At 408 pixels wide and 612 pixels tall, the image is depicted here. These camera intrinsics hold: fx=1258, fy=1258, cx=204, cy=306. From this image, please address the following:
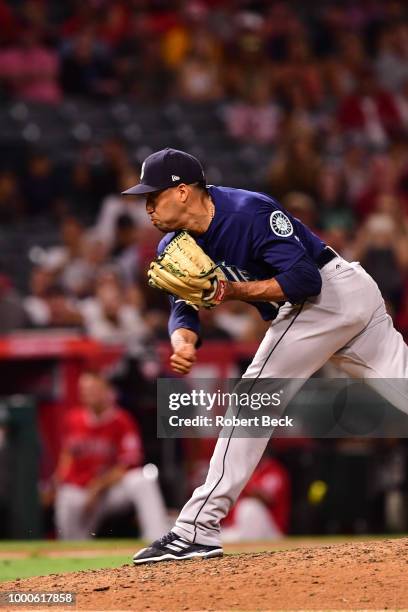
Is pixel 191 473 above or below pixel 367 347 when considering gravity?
below

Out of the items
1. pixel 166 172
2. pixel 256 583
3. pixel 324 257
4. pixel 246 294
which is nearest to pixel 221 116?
pixel 324 257

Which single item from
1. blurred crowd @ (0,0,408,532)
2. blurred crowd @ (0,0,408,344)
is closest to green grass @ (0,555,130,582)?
blurred crowd @ (0,0,408,532)

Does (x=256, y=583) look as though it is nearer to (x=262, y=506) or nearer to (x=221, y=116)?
(x=262, y=506)

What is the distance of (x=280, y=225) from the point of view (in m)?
5.18

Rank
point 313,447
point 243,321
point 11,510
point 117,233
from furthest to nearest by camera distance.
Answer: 1. point 117,233
2. point 243,321
3. point 313,447
4. point 11,510

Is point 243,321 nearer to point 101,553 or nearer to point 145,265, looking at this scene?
point 145,265

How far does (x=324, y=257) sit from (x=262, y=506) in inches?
151

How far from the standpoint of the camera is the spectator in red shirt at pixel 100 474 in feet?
28.6

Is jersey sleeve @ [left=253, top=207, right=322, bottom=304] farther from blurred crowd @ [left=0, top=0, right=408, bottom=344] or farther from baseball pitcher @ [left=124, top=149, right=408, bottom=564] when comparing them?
blurred crowd @ [left=0, top=0, right=408, bottom=344]

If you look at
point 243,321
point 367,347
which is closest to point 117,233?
point 243,321

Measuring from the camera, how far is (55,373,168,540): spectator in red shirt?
8.72 m

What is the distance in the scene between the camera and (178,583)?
4.79m

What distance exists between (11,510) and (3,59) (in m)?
6.03

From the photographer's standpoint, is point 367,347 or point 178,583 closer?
point 178,583
